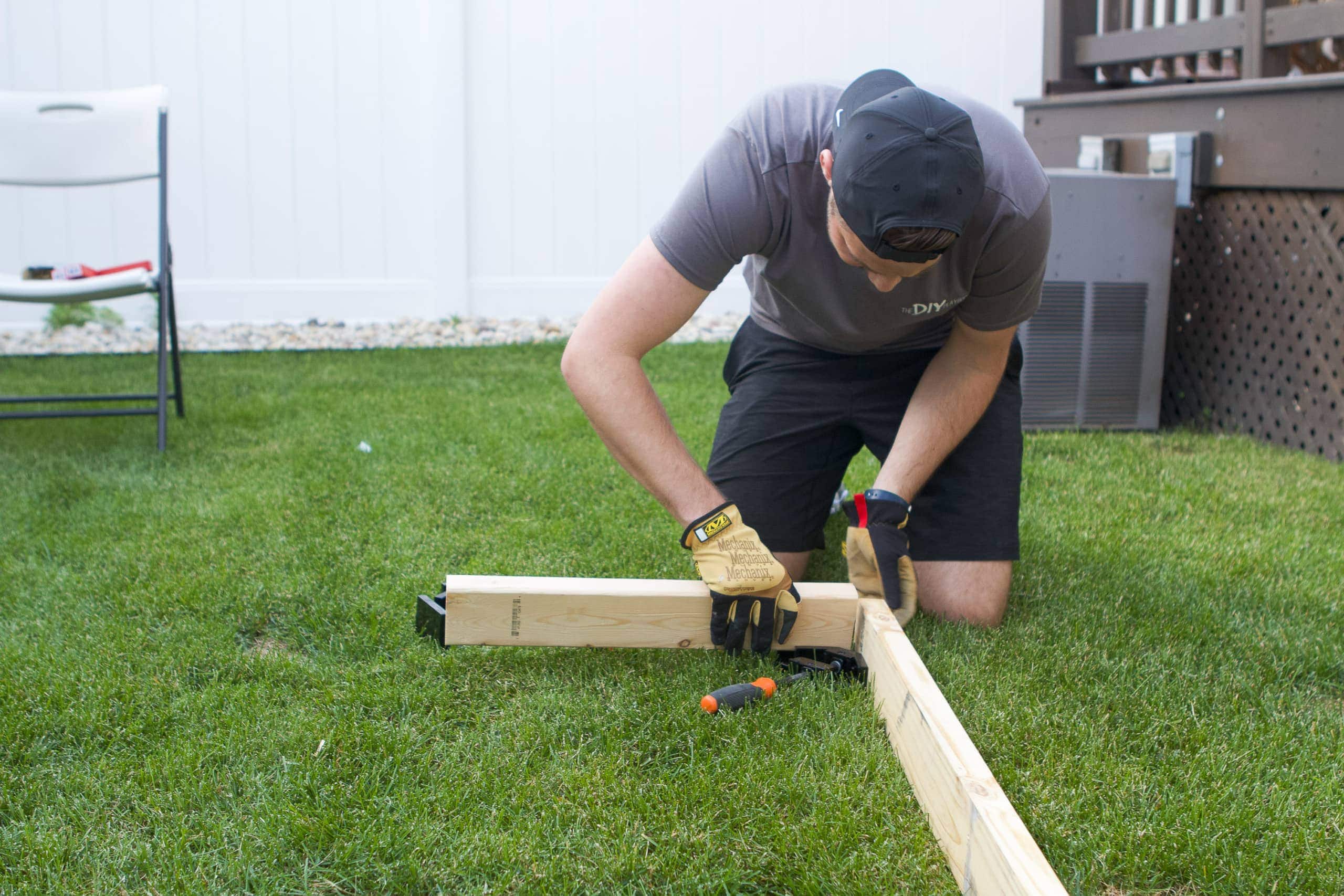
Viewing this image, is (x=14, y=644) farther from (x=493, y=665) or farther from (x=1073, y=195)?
(x=1073, y=195)

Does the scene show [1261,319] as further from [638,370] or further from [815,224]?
[638,370]

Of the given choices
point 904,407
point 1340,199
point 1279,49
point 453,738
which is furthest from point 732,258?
point 1279,49

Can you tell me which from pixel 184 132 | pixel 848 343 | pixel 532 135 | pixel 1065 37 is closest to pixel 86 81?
pixel 184 132

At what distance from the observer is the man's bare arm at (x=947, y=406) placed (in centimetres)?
210

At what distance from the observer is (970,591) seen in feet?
7.09

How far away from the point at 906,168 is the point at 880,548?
0.78 meters

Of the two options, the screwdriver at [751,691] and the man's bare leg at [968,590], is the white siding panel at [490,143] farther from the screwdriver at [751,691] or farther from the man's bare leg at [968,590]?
the screwdriver at [751,691]

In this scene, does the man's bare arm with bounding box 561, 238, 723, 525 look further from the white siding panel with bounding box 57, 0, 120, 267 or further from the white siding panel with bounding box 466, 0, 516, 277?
the white siding panel with bounding box 57, 0, 120, 267

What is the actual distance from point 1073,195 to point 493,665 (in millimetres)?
2734

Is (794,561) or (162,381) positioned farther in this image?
(162,381)

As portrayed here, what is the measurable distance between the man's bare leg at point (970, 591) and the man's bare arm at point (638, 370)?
0.61m

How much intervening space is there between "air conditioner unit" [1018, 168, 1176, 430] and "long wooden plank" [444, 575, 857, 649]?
2.18m

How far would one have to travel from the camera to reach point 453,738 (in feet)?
5.49

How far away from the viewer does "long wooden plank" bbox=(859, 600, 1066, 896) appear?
1.19 meters
